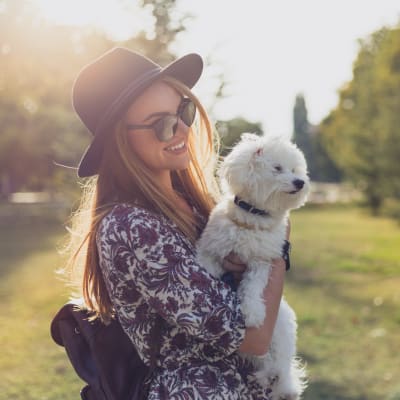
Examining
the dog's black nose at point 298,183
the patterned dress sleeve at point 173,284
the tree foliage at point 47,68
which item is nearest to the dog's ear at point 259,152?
the dog's black nose at point 298,183

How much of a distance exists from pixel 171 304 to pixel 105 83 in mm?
899

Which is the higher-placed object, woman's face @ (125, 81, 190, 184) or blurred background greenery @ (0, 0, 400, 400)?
woman's face @ (125, 81, 190, 184)

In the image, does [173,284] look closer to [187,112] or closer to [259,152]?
[187,112]

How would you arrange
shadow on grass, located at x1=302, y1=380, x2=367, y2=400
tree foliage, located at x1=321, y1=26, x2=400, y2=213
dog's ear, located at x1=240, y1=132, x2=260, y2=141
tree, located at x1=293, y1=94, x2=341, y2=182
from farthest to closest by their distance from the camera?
1. tree, located at x1=293, y1=94, x2=341, y2=182
2. tree foliage, located at x1=321, y1=26, x2=400, y2=213
3. shadow on grass, located at x1=302, y1=380, x2=367, y2=400
4. dog's ear, located at x1=240, y1=132, x2=260, y2=141

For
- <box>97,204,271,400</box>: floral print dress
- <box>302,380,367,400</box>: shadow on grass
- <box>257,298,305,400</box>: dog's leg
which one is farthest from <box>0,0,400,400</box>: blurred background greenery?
<box>97,204,271,400</box>: floral print dress

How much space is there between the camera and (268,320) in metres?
2.28

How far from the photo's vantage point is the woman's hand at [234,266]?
269 centimetres

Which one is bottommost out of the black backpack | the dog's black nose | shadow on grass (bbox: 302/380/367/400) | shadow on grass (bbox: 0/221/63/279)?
shadow on grass (bbox: 0/221/63/279)

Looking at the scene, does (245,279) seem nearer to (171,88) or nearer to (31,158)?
(171,88)

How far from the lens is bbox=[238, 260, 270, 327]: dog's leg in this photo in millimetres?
2266

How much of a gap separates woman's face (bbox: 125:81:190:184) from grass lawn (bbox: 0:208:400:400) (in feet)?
10.9

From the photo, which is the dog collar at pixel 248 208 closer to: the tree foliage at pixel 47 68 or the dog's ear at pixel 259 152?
the dog's ear at pixel 259 152

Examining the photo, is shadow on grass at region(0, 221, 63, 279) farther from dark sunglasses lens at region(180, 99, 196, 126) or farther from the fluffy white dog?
dark sunglasses lens at region(180, 99, 196, 126)

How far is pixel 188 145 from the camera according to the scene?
2760 mm
